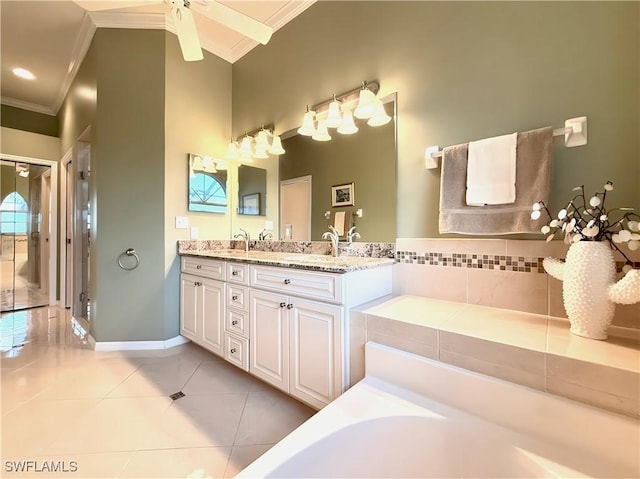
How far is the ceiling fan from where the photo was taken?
1.47 m

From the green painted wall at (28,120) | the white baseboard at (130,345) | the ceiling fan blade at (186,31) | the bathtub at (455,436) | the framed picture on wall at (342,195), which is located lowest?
the white baseboard at (130,345)

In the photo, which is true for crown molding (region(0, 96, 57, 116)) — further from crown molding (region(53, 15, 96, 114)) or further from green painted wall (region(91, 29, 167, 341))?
green painted wall (region(91, 29, 167, 341))

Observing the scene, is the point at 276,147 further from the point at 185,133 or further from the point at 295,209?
the point at 185,133

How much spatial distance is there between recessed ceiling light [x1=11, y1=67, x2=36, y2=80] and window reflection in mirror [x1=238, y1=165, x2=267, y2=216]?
Result: 2809mm

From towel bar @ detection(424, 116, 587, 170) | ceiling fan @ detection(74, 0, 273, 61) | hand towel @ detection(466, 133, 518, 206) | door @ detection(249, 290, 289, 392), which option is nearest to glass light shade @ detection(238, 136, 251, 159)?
ceiling fan @ detection(74, 0, 273, 61)

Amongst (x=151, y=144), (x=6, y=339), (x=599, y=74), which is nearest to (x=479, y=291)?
(x=599, y=74)

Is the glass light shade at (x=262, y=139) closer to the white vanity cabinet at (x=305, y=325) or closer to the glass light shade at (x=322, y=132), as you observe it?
the glass light shade at (x=322, y=132)

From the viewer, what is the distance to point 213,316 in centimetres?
209

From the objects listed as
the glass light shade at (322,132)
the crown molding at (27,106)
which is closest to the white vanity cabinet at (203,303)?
the glass light shade at (322,132)

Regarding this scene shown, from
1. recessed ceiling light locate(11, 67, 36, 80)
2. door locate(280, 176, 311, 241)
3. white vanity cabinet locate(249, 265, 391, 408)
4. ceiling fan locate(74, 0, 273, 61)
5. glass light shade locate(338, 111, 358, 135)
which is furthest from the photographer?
recessed ceiling light locate(11, 67, 36, 80)

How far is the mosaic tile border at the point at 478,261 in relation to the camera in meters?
1.30

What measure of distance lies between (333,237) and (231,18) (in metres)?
1.46

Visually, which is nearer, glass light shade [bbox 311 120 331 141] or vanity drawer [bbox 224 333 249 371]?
vanity drawer [bbox 224 333 249 371]

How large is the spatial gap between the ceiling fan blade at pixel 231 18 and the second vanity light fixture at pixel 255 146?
85 cm
